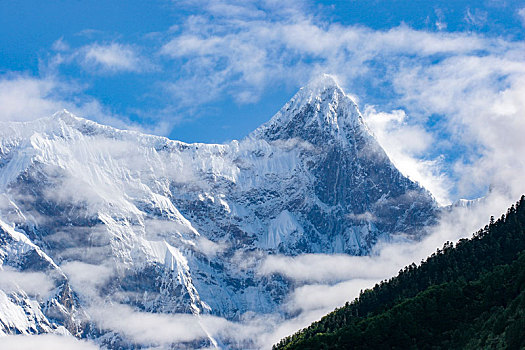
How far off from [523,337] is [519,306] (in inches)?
843

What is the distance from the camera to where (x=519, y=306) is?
197875 mm

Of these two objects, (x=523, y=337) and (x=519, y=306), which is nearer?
(x=523, y=337)

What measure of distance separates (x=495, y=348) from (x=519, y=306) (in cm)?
1520

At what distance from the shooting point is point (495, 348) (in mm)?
186875

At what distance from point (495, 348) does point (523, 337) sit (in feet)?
35.4
